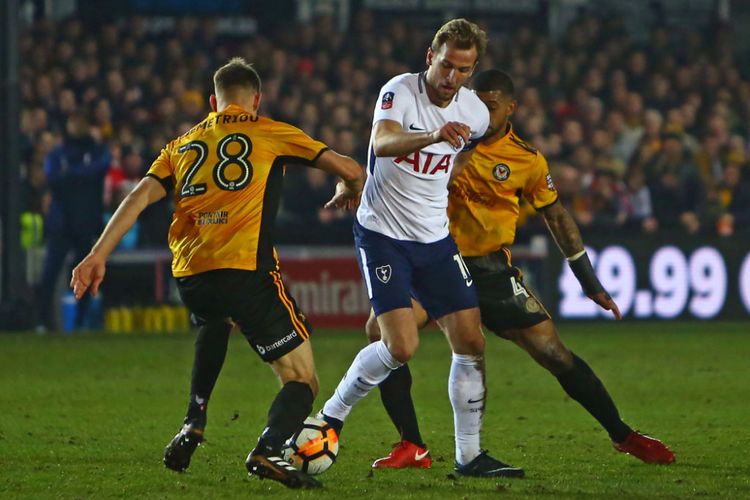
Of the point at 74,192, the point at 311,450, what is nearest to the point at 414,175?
the point at 311,450

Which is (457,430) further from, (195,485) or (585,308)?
(585,308)

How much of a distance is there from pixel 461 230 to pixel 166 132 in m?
10.2

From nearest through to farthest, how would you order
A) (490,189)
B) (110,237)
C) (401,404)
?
1. (110,237)
2. (401,404)
3. (490,189)

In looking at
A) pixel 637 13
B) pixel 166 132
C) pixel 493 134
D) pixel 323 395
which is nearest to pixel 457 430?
pixel 493 134

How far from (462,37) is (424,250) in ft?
3.23

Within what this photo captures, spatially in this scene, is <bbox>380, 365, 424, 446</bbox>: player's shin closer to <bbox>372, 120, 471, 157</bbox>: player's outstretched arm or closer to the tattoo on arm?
the tattoo on arm

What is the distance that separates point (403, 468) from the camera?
23.3 ft

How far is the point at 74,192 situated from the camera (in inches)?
598

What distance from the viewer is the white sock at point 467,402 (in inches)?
270

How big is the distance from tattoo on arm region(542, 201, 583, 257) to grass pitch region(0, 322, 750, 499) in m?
1.05

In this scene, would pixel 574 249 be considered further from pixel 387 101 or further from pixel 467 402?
pixel 387 101

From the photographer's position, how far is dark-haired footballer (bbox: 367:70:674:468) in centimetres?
738

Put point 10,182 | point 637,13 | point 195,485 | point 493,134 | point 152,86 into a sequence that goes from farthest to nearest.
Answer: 1. point 637,13
2. point 152,86
3. point 10,182
4. point 493,134
5. point 195,485

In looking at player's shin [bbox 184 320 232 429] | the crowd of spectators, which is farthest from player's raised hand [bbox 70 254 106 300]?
the crowd of spectators
